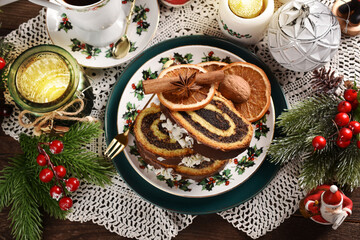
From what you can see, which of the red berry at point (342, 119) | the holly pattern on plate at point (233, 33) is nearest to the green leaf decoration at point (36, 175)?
the holly pattern on plate at point (233, 33)

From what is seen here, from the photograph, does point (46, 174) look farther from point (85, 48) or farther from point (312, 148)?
point (312, 148)

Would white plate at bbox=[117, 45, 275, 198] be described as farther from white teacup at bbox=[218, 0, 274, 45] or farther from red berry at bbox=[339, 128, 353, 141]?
red berry at bbox=[339, 128, 353, 141]

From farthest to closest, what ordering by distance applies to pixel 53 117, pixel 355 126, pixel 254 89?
1. pixel 254 89
2. pixel 53 117
3. pixel 355 126

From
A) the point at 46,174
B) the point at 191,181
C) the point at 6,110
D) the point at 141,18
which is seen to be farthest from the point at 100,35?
the point at 191,181

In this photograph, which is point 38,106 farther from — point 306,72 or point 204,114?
point 306,72

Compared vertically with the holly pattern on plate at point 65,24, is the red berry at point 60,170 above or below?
below

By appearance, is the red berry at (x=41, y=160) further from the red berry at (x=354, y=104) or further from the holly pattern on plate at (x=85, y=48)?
the red berry at (x=354, y=104)
